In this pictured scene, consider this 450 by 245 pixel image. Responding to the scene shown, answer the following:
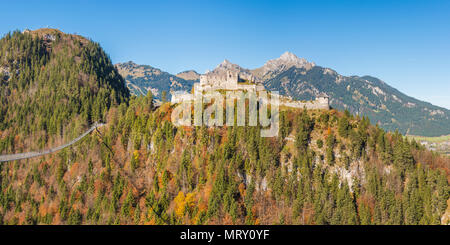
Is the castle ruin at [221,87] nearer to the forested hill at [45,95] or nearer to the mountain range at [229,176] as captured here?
the mountain range at [229,176]

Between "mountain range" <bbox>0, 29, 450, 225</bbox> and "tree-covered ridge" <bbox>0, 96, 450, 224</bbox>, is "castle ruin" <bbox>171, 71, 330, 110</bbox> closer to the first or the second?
"tree-covered ridge" <bbox>0, 96, 450, 224</bbox>

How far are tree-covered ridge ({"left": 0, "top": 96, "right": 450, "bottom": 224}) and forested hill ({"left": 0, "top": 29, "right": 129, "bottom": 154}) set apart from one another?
37.6 meters

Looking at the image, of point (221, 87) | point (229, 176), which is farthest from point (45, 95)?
point (229, 176)

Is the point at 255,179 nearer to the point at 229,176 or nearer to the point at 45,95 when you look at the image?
the point at 229,176

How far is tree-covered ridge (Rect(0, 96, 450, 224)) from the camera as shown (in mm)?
87125

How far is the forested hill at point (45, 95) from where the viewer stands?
14725 centimetres

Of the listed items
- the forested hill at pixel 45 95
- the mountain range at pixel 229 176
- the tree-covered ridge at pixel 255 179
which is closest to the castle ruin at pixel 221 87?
the tree-covered ridge at pixel 255 179

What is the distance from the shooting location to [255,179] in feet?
327

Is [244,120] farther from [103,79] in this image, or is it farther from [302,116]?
[103,79]

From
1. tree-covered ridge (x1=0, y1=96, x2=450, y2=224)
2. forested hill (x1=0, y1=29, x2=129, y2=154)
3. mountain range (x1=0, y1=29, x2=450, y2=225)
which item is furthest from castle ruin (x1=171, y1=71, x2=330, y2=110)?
forested hill (x1=0, y1=29, x2=129, y2=154)

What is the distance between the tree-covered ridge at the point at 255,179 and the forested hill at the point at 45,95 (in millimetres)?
37631

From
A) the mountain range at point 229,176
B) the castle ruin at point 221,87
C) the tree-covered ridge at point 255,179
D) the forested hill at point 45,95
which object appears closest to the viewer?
the tree-covered ridge at point 255,179

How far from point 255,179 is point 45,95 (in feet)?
450

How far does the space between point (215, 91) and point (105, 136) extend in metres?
52.6
